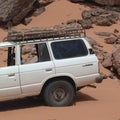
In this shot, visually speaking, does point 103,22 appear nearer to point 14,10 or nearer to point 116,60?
point 14,10

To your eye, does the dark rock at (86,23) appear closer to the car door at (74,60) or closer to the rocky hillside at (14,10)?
the rocky hillside at (14,10)

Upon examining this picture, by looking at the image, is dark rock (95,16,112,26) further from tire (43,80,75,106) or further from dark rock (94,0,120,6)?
tire (43,80,75,106)

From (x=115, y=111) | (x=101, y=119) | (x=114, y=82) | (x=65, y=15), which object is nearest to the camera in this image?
(x=101, y=119)

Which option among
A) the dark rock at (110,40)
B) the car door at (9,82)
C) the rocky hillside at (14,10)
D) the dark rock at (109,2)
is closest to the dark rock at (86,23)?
the dark rock at (110,40)

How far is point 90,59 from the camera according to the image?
14125 mm

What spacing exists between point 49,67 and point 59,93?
819 millimetres

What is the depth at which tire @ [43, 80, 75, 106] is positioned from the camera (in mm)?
13898

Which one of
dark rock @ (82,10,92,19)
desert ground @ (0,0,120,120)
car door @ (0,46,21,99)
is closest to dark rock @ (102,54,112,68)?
desert ground @ (0,0,120,120)

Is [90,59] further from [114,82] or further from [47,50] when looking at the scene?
[114,82]

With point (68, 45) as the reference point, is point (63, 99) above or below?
below

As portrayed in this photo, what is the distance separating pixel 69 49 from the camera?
14109mm

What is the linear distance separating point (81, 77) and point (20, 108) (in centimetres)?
179

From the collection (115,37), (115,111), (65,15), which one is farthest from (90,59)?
(65,15)

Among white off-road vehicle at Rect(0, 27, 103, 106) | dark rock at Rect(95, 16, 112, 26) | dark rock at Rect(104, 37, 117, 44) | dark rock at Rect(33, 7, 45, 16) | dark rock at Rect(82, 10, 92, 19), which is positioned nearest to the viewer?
white off-road vehicle at Rect(0, 27, 103, 106)
